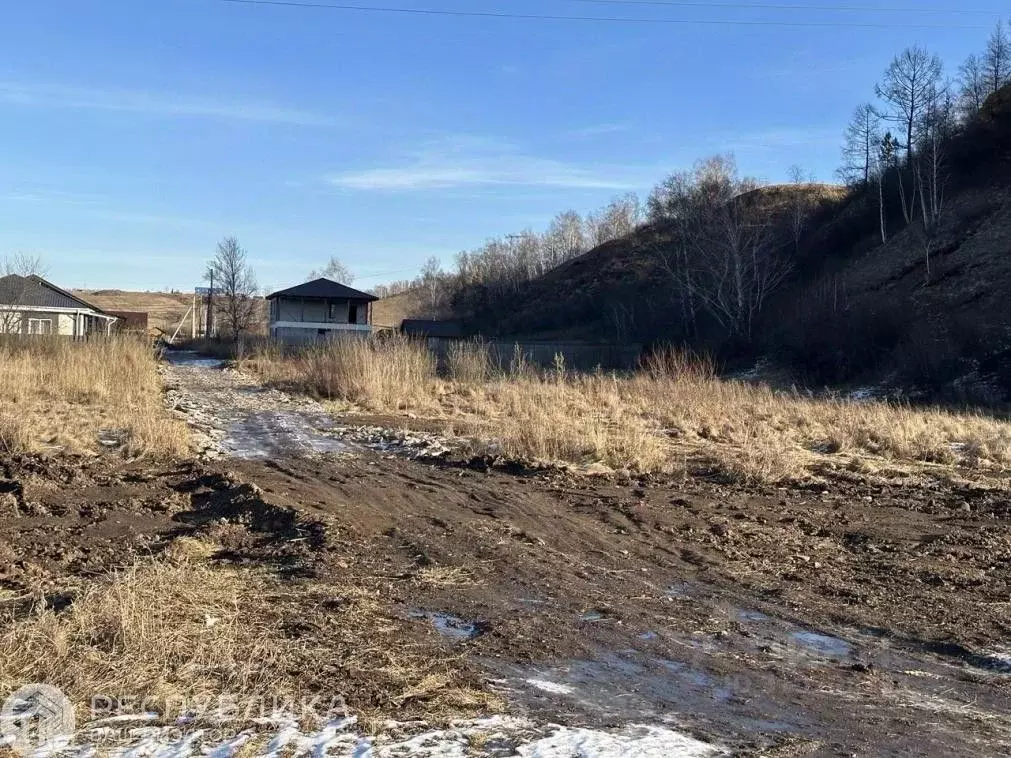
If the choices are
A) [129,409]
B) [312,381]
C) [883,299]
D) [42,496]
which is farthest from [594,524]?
[883,299]

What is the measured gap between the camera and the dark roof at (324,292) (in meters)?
62.1

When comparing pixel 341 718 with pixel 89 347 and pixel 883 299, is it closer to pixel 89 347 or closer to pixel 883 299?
pixel 89 347

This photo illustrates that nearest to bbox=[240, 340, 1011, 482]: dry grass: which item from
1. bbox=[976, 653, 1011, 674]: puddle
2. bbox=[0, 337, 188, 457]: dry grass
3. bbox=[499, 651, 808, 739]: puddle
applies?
bbox=[0, 337, 188, 457]: dry grass

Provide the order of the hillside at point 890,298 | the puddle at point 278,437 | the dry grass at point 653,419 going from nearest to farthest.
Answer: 1. the dry grass at point 653,419
2. the puddle at point 278,437
3. the hillside at point 890,298

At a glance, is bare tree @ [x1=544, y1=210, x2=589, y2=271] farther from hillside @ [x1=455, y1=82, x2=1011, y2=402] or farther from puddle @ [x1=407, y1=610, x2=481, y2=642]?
puddle @ [x1=407, y1=610, x2=481, y2=642]

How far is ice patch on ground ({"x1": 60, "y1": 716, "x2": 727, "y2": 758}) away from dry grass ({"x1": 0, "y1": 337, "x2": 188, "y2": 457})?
7.98 meters

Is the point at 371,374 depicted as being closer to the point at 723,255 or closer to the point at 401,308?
the point at 723,255

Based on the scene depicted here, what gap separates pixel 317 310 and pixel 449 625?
60862mm

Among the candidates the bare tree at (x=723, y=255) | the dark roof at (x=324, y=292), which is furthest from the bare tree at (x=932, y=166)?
the dark roof at (x=324, y=292)

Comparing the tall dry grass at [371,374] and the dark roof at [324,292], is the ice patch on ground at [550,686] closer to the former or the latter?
the tall dry grass at [371,374]

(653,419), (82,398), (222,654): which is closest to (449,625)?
(222,654)

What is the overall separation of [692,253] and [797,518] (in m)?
46.5

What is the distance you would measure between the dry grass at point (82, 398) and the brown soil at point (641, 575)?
129 centimetres

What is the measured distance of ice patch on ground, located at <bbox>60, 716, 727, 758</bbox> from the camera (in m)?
3.25
